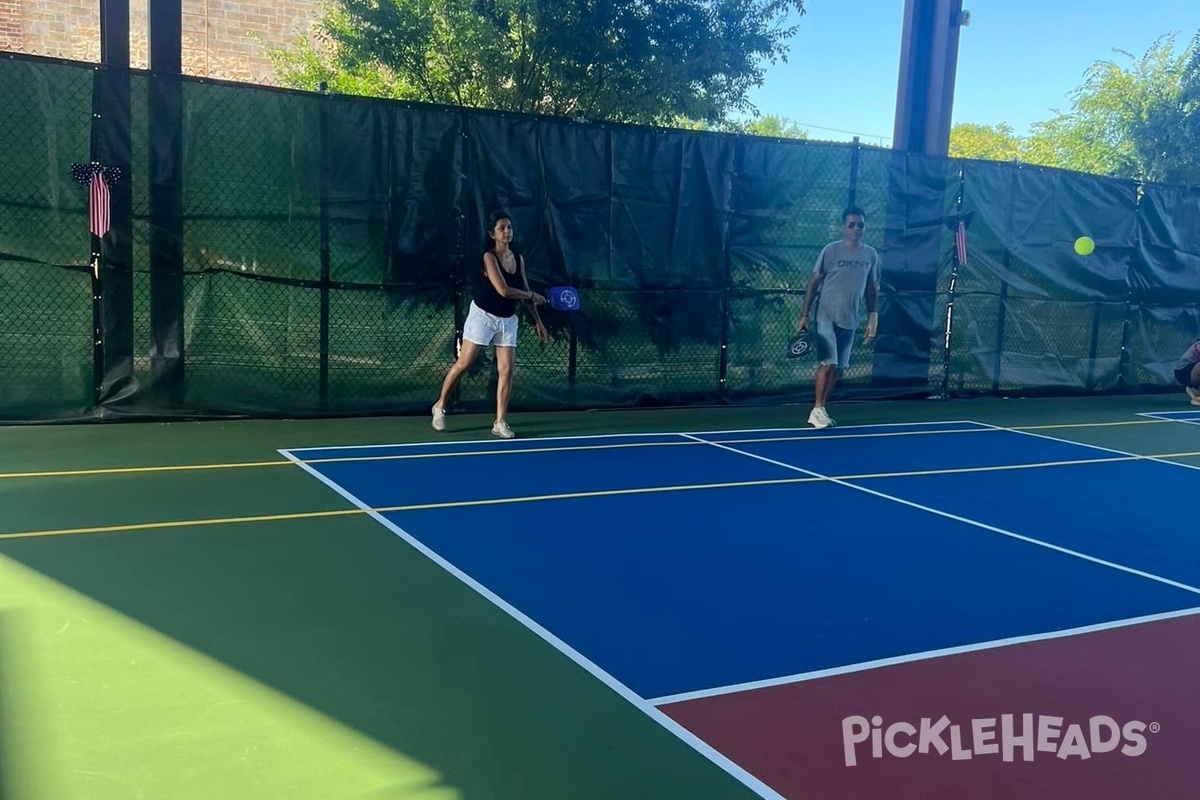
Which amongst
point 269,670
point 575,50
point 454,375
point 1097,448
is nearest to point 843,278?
point 1097,448

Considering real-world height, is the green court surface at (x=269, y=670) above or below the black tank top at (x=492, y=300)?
below

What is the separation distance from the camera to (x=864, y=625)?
406 cm

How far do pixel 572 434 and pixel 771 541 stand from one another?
3.18m

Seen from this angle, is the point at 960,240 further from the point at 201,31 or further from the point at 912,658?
the point at 201,31

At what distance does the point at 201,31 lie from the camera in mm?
23609

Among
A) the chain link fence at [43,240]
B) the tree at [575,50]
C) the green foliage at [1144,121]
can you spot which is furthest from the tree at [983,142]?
the chain link fence at [43,240]

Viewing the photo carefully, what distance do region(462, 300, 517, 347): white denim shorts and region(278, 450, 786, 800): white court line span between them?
7.81ft

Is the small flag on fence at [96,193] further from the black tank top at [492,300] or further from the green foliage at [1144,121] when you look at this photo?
the green foliage at [1144,121]

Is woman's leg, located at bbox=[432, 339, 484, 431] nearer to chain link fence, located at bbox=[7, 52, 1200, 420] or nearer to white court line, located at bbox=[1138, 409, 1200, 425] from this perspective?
chain link fence, located at bbox=[7, 52, 1200, 420]

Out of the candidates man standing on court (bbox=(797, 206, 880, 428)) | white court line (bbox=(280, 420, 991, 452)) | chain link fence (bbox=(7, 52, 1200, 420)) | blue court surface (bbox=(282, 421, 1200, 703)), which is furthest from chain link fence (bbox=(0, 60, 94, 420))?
man standing on court (bbox=(797, 206, 880, 428))

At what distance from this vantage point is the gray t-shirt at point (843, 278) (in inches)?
349

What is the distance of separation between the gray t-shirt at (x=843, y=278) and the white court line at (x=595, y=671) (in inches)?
189

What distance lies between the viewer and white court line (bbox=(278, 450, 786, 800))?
2859 mm

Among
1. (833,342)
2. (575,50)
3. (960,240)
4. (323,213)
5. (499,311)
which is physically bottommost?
(833,342)
